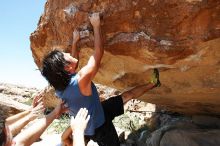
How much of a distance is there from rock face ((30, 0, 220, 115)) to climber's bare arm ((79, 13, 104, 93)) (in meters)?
0.11

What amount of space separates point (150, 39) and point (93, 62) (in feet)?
2.29

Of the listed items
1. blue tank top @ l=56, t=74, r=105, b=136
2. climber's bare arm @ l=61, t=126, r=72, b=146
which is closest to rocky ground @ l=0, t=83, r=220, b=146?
climber's bare arm @ l=61, t=126, r=72, b=146

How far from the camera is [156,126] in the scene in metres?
8.03

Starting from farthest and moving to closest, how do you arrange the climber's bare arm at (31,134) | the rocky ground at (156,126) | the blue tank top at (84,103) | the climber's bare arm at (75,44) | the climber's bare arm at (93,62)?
the rocky ground at (156,126), the climber's bare arm at (75,44), the blue tank top at (84,103), the climber's bare arm at (93,62), the climber's bare arm at (31,134)

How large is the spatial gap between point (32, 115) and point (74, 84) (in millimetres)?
716

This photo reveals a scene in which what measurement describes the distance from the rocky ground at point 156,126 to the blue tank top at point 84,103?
211 centimetres

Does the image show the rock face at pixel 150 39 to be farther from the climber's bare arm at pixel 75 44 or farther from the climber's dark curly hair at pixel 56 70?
the climber's dark curly hair at pixel 56 70

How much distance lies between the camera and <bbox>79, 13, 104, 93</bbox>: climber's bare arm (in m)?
3.87

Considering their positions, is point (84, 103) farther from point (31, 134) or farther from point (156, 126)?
point (156, 126)

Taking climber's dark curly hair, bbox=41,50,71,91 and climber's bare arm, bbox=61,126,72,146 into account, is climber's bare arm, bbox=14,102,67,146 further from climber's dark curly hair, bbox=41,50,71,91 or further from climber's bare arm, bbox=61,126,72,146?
climber's bare arm, bbox=61,126,72,146

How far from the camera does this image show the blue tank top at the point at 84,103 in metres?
4.00

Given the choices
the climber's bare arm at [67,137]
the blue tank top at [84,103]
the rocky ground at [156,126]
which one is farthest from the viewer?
the rocky ground at [156,126]

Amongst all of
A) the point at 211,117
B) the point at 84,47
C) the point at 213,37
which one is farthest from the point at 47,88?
the point at 213,37

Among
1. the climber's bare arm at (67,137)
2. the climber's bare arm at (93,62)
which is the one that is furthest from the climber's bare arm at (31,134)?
the climber's bare arm at (67,137)
